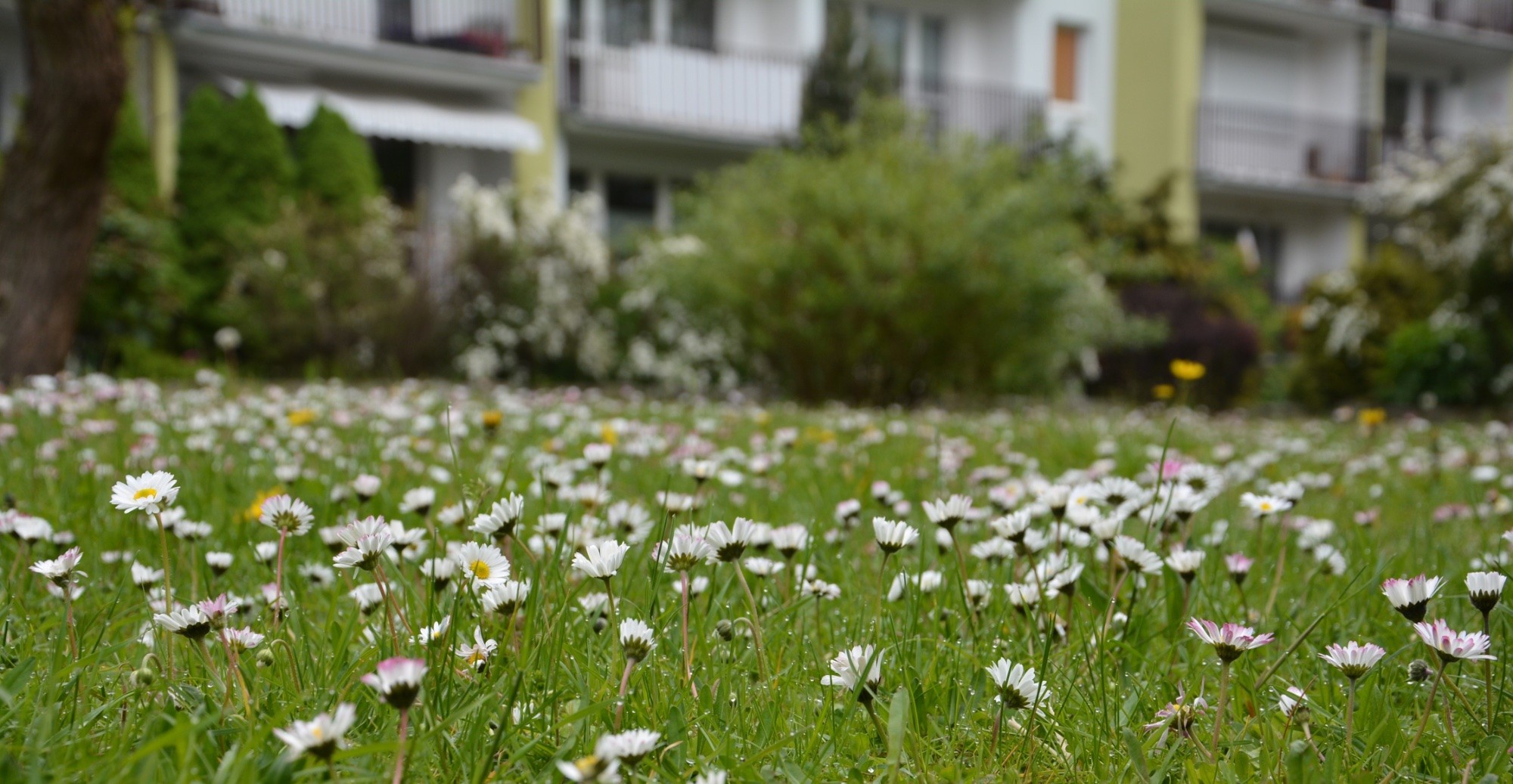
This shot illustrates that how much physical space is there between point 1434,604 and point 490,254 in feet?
35.6

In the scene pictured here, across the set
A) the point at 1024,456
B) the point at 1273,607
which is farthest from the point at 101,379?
the point at 1273,607

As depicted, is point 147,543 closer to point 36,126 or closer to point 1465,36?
point 36,126

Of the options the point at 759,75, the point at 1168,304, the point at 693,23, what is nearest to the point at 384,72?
the point at 693,23

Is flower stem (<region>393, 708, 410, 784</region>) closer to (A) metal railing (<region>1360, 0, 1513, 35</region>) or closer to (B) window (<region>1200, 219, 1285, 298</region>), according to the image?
(B) window (<region>1200, 219, 1285, 298</region>)

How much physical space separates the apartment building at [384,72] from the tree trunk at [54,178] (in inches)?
205

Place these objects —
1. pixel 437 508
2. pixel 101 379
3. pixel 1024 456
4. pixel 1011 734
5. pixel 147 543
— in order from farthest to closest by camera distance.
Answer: pixel 101 379 < pixel 1024 456 < pixel 437 508 < pixel 147 543 < pixel 1011 734

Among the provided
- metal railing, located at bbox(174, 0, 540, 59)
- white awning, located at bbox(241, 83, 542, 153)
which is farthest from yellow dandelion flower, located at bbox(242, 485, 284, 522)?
metal railing, located at bbox(174, 0, 540, 59)

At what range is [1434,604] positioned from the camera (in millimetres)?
2102

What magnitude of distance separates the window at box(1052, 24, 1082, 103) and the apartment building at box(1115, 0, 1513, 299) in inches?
40.4

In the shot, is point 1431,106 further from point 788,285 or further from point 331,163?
point 331,163

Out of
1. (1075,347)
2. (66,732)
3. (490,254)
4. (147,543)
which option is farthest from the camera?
(490,254)

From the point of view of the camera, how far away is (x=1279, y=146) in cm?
2209

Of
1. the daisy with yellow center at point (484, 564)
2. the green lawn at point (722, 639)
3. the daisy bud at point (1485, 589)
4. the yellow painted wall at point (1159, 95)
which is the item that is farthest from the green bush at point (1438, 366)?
the daisy with yellow center at point (484, 564)

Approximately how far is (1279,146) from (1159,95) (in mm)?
2899
